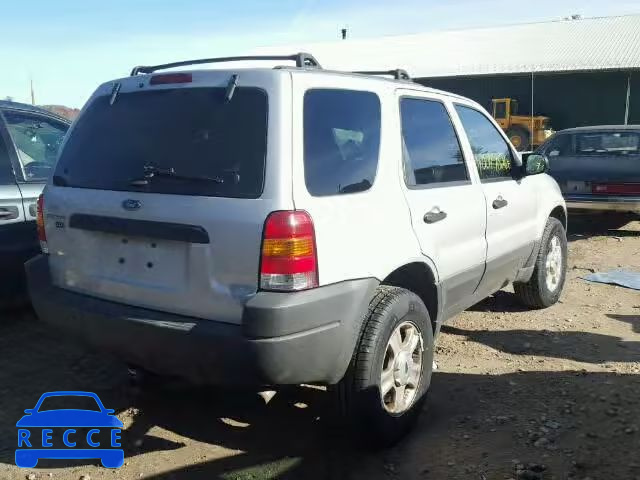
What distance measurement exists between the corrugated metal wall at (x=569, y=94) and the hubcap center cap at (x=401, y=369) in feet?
89.4

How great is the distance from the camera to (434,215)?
362 cm

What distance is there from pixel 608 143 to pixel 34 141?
8142 mm

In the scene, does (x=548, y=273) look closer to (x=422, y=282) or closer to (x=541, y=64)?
(x=422, y=282)

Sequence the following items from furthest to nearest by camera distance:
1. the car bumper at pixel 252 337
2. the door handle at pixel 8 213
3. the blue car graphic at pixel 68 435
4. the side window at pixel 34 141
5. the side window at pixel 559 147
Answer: the side window at pixel 559 147, the side window at pixel 34 141, the door handle at pixel 8 213, the blue car graphic at pixel 68 435, the car bumper at pixel 252 337

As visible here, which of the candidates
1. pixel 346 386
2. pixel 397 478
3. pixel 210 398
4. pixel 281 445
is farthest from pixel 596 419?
pixel 210 398

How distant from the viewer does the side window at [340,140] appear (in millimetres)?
2906

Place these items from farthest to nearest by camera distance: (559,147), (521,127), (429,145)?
1. (521,127)
2. (559,147)
3. (429,145)

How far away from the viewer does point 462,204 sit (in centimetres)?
397

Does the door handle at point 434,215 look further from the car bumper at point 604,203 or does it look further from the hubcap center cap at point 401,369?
the car bumper at point 604,203

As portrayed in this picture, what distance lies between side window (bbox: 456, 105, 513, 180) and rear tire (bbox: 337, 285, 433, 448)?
142 centimetres

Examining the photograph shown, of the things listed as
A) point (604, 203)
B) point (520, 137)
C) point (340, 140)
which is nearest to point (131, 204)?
point (340, 140)

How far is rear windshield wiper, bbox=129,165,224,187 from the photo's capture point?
9.39 feet

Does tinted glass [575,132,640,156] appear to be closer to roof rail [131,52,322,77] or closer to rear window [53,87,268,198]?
roof rail [131,52,322,77]

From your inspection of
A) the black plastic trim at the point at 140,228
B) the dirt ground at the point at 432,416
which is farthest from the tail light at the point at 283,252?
the dirt ground at the point at 432,416
